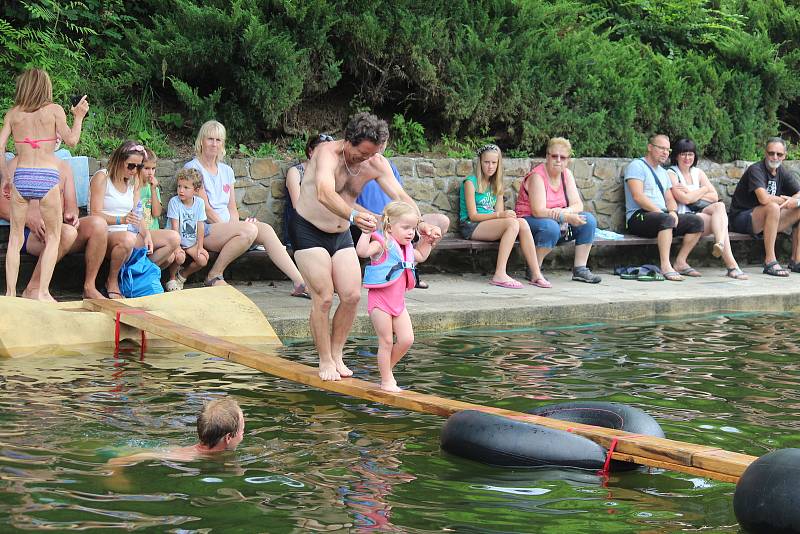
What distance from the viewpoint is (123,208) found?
10.1 metres

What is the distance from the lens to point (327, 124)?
13.7 m

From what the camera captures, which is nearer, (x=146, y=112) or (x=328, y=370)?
(x=328, y=370)

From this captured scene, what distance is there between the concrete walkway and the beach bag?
0.93 meters

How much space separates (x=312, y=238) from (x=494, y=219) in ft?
17.3

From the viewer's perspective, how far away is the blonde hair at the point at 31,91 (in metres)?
9.41

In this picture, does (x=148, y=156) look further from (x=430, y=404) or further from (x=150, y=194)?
(x=430, y=404)

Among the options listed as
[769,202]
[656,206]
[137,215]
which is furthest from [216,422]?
[769,202]

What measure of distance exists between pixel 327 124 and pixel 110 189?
4.06 m

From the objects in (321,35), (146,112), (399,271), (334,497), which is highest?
(321,35)

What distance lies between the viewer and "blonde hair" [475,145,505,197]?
12509mm

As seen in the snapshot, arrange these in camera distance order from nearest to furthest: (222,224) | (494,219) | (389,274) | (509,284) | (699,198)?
(389,274) < (222,224) < (509,284) < (494,219) < (699,198)

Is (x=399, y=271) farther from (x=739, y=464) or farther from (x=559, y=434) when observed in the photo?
(x=739, y=464)

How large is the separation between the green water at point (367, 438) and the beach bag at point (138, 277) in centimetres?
Answer: 163

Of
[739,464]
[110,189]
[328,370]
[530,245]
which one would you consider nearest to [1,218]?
[110,189]
